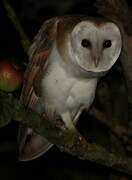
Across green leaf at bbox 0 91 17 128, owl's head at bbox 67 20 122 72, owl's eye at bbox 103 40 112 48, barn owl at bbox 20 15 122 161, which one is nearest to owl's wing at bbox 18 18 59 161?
barn owl at bbox 20 15 122 161

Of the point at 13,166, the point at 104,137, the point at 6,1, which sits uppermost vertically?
the point at 6,1

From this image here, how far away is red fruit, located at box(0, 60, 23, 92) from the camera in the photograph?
218cm

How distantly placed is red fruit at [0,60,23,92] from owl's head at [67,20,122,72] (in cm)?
34

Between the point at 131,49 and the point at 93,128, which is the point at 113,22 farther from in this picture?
the point at 93,128

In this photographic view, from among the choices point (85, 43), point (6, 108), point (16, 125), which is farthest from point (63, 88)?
point (16, 125)

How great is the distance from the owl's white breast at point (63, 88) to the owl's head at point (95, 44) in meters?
0.09

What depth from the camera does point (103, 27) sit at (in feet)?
7.95

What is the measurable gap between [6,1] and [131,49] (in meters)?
0.63

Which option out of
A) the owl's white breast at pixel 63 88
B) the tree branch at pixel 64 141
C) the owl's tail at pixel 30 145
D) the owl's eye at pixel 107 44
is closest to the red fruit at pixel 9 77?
the tree branch at pixel 64 141

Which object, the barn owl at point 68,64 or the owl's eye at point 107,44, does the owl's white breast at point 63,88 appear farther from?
the owl's eye at point 107,44

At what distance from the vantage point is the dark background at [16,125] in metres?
2.99

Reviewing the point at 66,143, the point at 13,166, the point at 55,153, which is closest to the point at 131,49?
the point at 66,143

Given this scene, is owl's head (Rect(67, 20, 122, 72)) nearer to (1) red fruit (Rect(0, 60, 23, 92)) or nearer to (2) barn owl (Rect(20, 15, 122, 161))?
(2) barn owl (Rect(20, 15, 122, 161))

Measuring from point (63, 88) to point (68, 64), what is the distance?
0.43 ft
